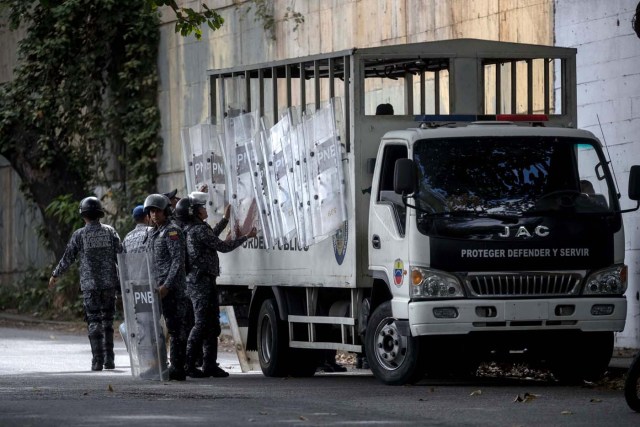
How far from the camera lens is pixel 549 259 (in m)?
14.5

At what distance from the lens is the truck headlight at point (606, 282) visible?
1464 centimetres

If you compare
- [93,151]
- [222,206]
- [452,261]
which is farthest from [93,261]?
[93,151]

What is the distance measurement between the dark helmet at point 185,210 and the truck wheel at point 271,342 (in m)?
1.19

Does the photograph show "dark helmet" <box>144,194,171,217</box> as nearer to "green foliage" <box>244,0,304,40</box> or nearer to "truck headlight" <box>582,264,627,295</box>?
"truck headlight" <box>582,264,627,295</box>

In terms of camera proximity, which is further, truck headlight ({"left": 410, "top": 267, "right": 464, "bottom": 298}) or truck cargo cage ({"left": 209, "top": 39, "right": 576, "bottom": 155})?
truck cargo cage ({"left": 209, "top": 39, "right": 576, "bottom": 155})

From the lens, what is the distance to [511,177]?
1478cm

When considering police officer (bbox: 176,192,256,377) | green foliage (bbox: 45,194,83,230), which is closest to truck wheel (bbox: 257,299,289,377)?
police officer (bbox: 176,192,256,377)

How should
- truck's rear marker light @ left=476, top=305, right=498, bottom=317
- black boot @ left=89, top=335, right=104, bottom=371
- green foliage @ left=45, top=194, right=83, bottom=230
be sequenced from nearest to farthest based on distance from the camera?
truck's rear marker light @ left=476, top=305, right=498, bottom=317
black boot @ left=89, top=335, right=104, bottom=371
green foliage @ left=45, top=194, right=83, bottom=230

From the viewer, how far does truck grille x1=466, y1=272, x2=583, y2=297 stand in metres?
14.4

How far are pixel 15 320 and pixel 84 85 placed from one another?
4.40 meters

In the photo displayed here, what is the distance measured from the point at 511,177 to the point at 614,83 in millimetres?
4690

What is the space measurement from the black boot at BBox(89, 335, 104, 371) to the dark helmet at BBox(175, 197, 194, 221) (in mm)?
2236

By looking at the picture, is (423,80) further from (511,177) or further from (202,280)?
(202,280)

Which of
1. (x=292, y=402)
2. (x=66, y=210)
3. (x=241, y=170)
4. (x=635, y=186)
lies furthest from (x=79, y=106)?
(x=292, y=402)
